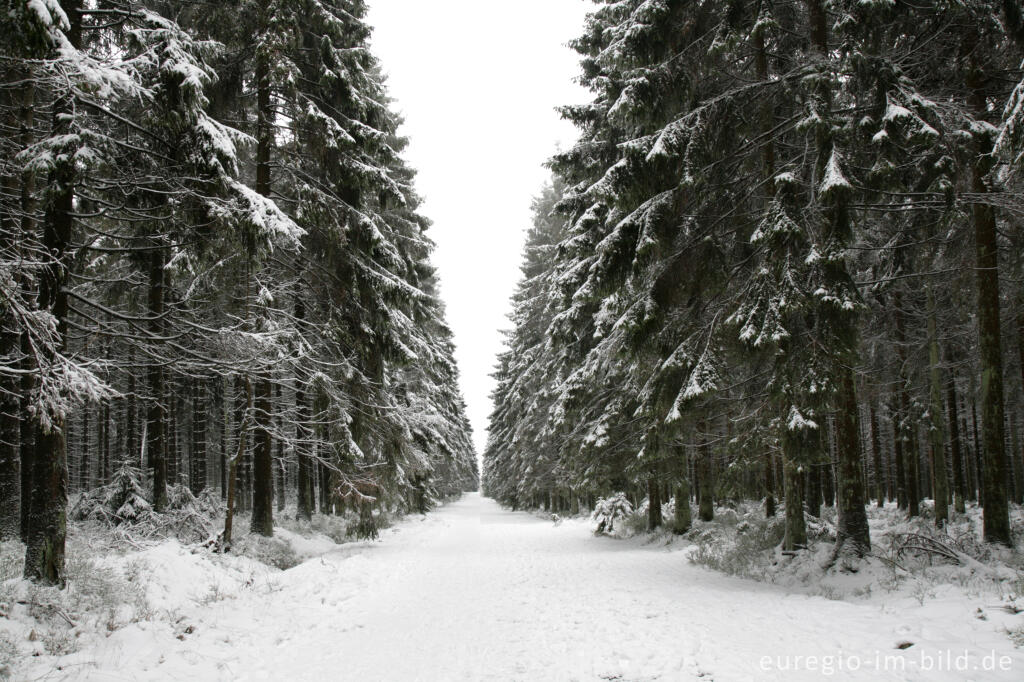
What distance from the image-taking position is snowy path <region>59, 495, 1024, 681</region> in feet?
17.4

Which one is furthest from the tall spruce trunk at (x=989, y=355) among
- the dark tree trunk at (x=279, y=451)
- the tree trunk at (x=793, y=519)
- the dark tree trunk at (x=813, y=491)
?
the dark tree trunk at (x=279, y=451)

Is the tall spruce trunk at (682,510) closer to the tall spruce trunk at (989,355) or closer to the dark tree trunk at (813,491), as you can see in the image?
the dark tree trunk at (813,491)

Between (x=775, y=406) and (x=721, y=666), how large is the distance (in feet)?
15.8

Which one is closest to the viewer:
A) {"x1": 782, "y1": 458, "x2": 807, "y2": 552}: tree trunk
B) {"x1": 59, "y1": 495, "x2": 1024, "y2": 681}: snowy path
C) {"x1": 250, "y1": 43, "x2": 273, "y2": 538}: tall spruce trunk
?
{"x1": 59, "y1": 495, "x2": 1024, "y2": 681}: snowy path

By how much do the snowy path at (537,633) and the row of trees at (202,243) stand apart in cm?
241

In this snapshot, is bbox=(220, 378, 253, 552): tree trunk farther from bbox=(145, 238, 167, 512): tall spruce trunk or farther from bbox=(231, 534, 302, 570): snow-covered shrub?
bbox=(145, 238, 167, 512): tall spruce trunk

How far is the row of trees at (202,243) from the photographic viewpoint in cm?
628

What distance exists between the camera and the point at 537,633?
6.82 meters

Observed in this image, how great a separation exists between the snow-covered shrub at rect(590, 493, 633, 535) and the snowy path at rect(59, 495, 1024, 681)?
768cm

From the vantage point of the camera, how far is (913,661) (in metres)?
4.91

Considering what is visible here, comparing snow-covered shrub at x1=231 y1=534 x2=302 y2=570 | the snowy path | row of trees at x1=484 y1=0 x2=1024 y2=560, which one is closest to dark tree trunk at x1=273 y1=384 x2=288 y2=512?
snow-covered shrub at x1=231 y1=534 x2=302 y2=570

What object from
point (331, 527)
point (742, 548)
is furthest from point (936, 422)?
point (331, 527)

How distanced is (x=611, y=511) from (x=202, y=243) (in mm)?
15081

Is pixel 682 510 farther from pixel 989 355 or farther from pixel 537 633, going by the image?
pixel 537 633
